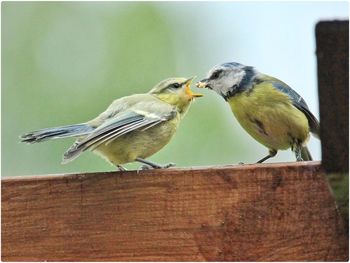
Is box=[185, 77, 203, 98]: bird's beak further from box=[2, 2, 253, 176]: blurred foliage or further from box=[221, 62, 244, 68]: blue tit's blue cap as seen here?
box=[2, 2, 253, 176]: blurred foliage

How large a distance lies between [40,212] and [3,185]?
0.13 m

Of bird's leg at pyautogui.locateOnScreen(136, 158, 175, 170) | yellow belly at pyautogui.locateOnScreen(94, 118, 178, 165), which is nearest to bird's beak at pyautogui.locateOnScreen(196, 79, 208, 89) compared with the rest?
yellow belly at pyautogui.locateOnScreen(94, 118, 178, 165)

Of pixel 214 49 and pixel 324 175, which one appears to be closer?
pixel 324 175

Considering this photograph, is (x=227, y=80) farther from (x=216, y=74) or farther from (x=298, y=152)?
(x=298, y=152)

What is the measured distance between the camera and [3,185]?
2.07m

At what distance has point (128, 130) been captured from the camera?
257 cm

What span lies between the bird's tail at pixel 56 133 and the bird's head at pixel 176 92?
15.7 inches

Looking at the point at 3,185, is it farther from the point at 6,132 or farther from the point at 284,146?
the point at 6,132

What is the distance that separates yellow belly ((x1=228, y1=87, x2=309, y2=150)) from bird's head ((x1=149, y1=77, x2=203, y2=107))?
0.23m

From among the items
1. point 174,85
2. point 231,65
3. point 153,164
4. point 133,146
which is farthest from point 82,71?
point 153,164

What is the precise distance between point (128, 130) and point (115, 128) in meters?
0.04

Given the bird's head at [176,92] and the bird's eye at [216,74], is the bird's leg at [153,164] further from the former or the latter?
the bird's eye at [216,74]

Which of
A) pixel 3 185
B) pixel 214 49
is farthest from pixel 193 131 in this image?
pixel 3 185

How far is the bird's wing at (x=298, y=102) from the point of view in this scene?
2.99 m
